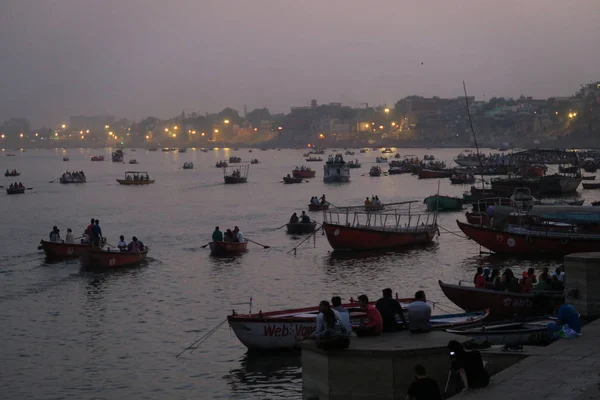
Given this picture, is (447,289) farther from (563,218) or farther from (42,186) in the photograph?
(42,186)

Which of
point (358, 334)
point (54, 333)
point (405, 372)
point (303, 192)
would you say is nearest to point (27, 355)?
point (54, 333)

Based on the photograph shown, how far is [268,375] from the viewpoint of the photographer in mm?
17203

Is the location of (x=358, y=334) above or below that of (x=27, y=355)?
above

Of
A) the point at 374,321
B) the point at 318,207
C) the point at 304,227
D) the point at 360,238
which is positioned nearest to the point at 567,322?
the point at 374,321

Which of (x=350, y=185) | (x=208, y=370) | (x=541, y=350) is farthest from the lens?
(x=350, y=185)

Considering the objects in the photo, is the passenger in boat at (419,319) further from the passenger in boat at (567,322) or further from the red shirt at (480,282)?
the red shirt at (480,282)

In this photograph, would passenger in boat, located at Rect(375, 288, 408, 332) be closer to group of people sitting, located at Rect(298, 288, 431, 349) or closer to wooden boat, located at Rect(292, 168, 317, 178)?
group of people sitting, located at Rect(298, 288, 431, 349)

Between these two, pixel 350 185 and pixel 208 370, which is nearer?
pixel 208 370

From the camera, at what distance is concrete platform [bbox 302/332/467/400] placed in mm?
12109

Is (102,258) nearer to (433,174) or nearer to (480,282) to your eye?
(480,282)

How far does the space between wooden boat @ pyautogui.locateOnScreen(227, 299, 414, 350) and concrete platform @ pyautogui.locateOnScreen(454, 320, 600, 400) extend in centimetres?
522

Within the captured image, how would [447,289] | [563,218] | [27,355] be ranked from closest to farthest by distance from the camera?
[27,355] < [447,289] < [563,218]

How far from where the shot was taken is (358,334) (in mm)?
13414

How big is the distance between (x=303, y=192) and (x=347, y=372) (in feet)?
226
